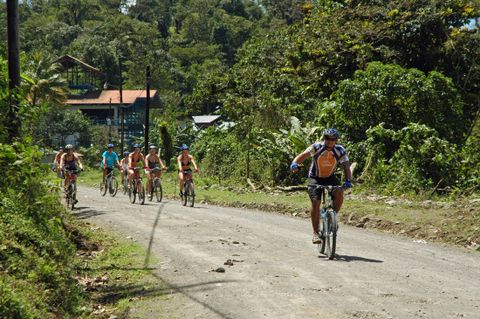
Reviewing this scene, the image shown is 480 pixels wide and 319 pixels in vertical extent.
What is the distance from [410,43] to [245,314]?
23.9 m

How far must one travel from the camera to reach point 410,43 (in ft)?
96.1

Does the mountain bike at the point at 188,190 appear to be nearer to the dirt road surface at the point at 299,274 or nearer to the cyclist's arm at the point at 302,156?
the dirt road surface at the point at 299,274

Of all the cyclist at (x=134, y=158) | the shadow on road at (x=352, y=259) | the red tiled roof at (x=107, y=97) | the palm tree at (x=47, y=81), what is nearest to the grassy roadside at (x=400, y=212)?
the cyclist at (x=134, y=158)

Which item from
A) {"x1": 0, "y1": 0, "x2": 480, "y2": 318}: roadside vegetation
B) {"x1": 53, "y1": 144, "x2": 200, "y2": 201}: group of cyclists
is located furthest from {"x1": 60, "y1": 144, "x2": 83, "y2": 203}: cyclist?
{"x1": 0, "y1": 0, "x2": 480, "y2": 318}: roadside vegetation

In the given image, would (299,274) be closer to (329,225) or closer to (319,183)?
(329,225)

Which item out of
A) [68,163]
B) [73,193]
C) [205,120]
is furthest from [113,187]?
[205,120]

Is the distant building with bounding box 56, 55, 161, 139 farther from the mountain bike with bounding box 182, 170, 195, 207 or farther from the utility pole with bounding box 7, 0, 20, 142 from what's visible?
the utility pole with bounding box 7, 0, 20, 142

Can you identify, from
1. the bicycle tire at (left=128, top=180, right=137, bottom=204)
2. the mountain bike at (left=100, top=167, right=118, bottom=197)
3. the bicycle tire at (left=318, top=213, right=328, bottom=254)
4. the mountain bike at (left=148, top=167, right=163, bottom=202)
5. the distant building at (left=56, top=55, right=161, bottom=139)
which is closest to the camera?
the bicycle tire at (left=318, top=213, right=328, bottom=254)

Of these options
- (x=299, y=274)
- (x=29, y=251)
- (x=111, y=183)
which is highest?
(x=29, y=251)

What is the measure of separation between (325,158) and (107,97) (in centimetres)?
6584

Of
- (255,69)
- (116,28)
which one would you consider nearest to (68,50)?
(116,28)

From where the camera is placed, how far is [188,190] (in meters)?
22.7

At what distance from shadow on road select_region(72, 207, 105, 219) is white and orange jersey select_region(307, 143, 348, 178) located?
389 inches

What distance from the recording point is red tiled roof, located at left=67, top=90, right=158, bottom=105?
7338 cm
